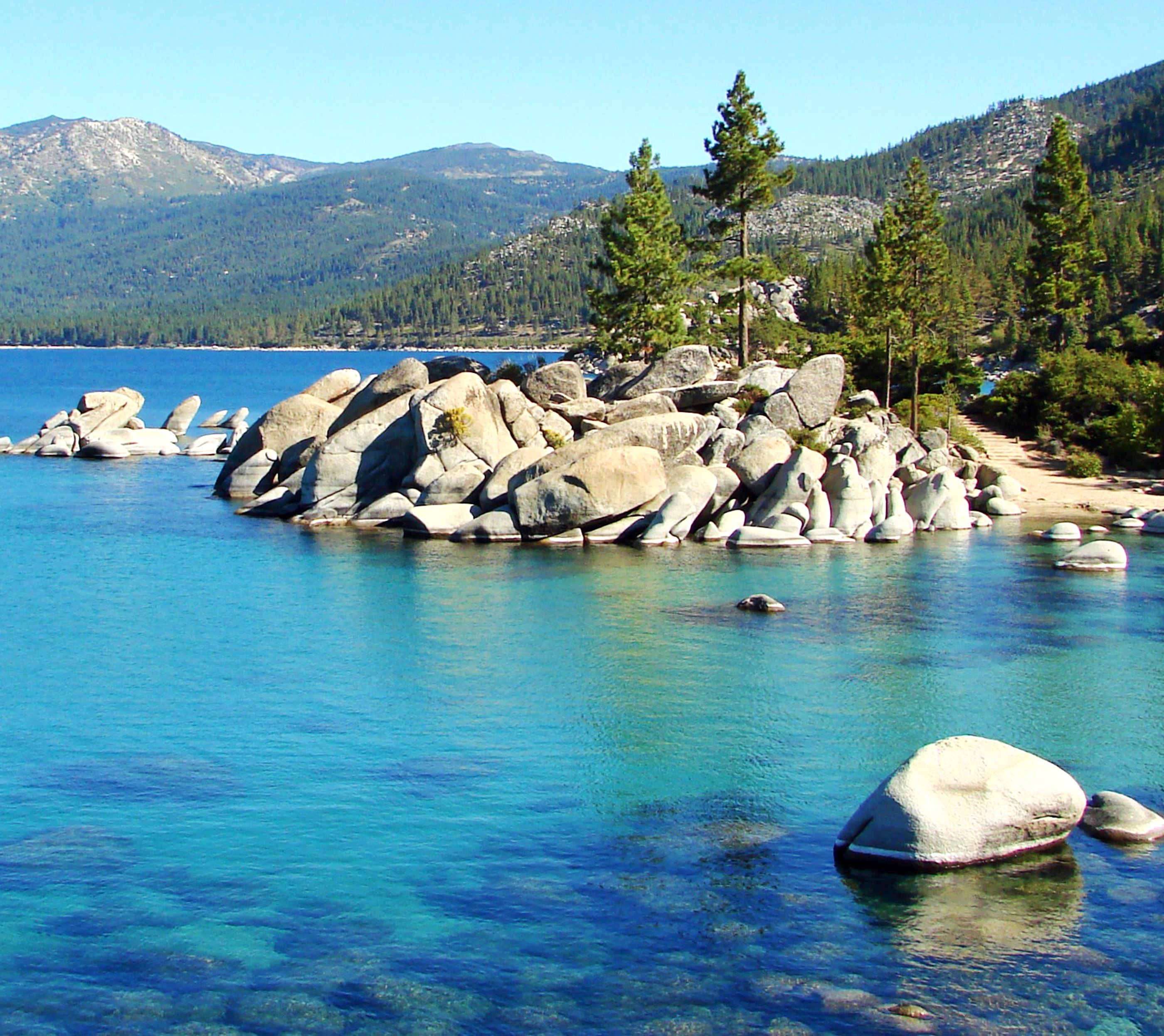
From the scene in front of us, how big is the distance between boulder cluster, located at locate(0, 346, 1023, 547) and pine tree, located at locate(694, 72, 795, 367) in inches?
232

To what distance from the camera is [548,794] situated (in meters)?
22.9

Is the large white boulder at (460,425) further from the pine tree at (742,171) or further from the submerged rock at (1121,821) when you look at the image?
the submerged rock at (1121,821)

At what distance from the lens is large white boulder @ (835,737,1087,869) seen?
19.3m

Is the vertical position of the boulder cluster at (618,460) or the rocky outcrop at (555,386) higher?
the rocky outcrop at (555,386)

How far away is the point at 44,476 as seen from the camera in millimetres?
72750

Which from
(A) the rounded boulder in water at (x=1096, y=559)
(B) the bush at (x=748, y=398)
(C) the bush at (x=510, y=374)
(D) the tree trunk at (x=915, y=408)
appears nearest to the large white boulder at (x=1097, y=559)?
(A) the rounded boulder in water at (x=1096, y=559)

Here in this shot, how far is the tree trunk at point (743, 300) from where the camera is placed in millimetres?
65625

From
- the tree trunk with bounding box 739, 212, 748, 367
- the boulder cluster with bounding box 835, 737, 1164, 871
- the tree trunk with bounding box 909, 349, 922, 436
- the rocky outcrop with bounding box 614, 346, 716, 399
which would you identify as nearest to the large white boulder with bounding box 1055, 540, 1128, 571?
the tree trunk with bounding box 909, 349, 922, 436

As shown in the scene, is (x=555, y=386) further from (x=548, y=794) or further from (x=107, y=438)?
(x=107, y=438)

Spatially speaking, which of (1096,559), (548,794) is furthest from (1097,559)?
(548,794)

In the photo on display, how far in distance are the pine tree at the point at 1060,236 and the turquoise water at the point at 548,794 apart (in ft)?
145

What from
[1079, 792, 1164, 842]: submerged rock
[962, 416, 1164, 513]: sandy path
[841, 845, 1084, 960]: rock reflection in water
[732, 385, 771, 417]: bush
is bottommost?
[841, 845, 1084, 960]: rock reflection in water

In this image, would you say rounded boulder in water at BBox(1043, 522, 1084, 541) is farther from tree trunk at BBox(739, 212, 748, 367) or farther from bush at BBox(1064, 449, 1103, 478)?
tree trunk at BBox(739, 212, 748, 367)

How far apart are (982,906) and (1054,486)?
150 ft
